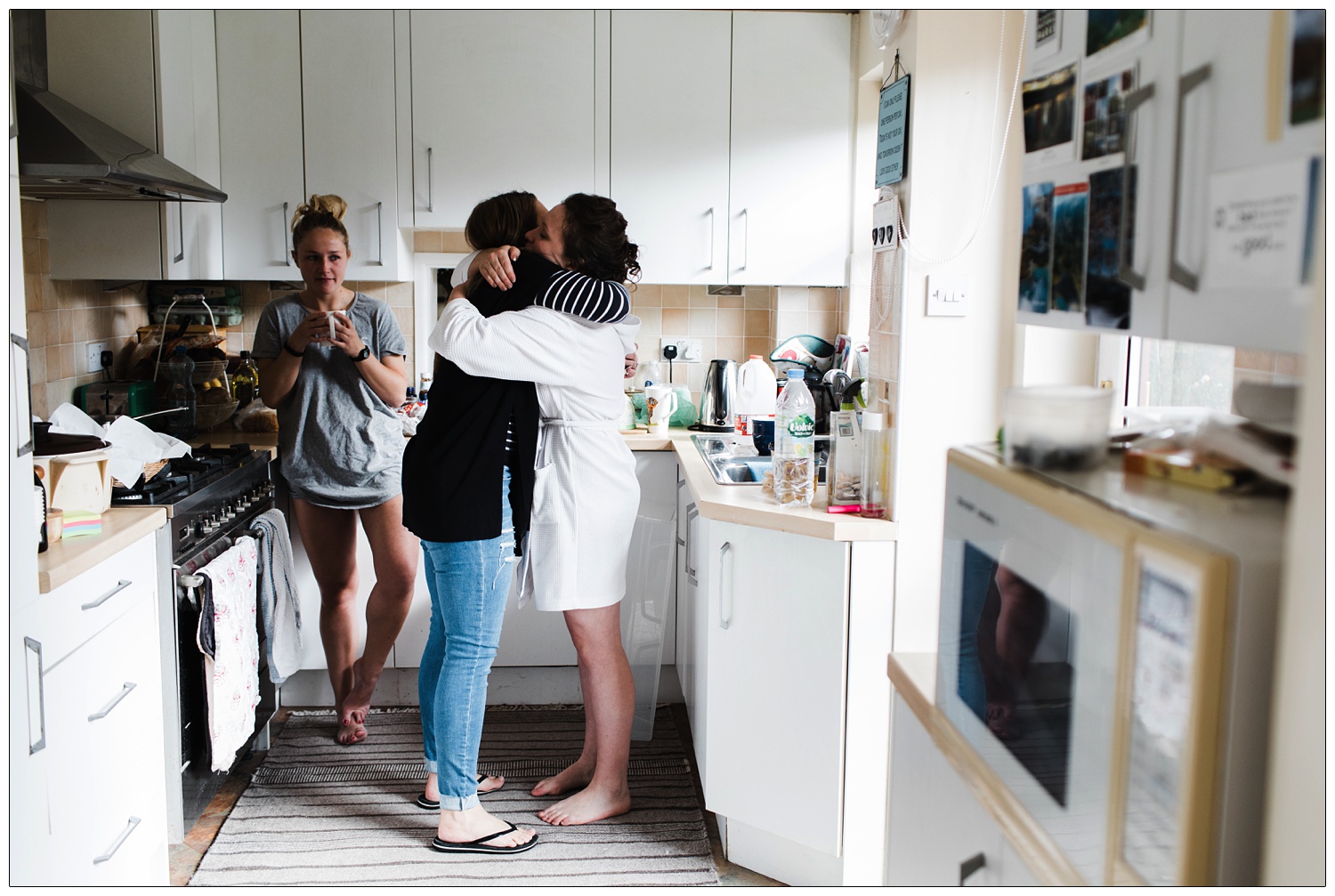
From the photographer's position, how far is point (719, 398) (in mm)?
2943

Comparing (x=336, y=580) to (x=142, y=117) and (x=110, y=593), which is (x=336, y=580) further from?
(x=142, y=117)

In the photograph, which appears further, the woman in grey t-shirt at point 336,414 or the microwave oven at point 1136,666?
the woman in grey t-shirt at point 336,414

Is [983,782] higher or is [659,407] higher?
[659,407]

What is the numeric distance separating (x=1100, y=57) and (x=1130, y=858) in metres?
0.62

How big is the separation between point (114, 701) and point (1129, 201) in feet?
5.43

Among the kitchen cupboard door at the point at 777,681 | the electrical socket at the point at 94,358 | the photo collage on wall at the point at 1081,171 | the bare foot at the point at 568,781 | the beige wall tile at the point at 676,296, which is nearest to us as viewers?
the photo collage on wall at the point at 1081,171

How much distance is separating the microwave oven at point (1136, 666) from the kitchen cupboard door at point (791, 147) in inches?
86.4

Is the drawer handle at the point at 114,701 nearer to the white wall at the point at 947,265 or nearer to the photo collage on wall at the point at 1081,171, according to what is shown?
the white wall at the point at 947,265

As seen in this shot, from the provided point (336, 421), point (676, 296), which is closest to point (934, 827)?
point (336, 421)

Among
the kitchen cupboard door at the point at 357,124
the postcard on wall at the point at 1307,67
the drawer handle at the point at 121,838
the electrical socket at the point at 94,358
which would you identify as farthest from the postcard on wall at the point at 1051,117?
the electrical socket at the point at 94,358

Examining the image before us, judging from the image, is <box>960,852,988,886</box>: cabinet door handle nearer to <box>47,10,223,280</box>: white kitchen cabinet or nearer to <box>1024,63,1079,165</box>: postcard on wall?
<box>1024,63,1079,165</box>: postcard on wall

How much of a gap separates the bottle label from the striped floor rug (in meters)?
0.91

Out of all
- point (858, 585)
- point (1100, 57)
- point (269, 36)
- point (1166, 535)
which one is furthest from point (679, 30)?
point (1166, 535)

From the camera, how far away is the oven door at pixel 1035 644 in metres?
0.71
